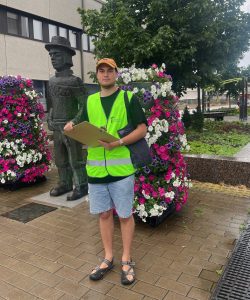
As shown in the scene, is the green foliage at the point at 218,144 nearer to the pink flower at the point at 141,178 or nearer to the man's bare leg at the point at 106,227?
the pink flower at the point at 141,178

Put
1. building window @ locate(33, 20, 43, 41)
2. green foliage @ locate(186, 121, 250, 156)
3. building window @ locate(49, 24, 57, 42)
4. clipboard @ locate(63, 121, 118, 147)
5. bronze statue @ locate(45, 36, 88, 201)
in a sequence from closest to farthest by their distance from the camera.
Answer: clipboard @ locate(63, 121, 118, 147) < bronze statue @ locate(45, 36, 88, 201) < green foliage @ locate(186, 121, 250, 156) < building window @ locate(33, 20, 43, 41) < building window @ locate(49, 24, 57, 42)

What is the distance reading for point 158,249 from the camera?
3.61 meters

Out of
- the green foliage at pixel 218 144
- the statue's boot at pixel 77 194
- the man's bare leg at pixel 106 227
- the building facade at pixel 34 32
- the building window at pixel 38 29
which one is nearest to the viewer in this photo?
the man's bare leg at pixel 106 227

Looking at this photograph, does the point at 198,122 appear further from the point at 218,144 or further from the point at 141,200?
the point at 141,200

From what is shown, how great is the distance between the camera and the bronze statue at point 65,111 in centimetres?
492

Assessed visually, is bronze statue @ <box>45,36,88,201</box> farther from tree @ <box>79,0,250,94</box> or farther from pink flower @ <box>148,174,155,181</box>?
tree @ <box>79,0,250,94</box>

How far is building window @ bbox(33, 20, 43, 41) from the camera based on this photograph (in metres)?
17.1

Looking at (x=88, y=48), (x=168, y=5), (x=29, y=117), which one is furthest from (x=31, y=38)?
(x=29, y=117)

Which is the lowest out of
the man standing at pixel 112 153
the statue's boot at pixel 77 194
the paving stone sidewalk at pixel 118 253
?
the paving stone sidewalk at pixel 118 253

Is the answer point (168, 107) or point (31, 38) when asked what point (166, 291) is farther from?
point (31, 38)

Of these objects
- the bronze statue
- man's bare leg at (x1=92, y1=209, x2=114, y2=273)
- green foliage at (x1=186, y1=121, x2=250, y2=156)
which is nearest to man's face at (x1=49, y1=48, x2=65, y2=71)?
the bronze statue

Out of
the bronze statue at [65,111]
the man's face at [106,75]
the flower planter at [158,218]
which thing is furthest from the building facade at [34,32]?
the man's face at [106,75]

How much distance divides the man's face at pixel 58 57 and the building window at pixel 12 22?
12318 millimetres

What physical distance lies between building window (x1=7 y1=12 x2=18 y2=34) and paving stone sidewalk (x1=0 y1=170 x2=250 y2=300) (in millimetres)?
12912
